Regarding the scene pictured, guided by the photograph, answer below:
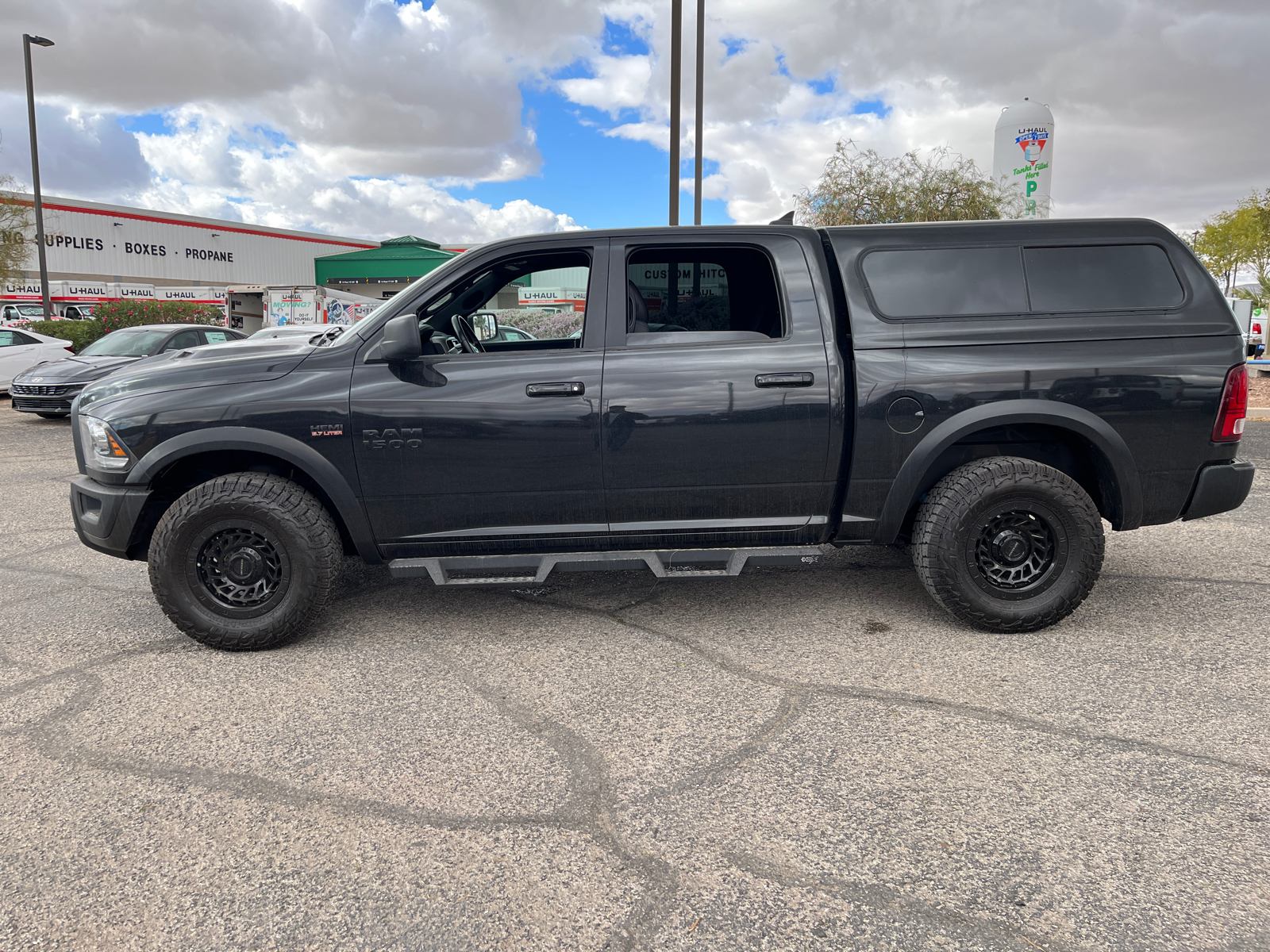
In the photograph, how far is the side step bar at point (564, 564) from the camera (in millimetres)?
3906

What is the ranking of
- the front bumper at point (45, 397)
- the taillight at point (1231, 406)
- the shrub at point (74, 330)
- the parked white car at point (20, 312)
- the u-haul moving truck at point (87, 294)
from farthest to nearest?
the u-haul moving truck at point (87, 294) → the parked white car at point (20, 312) → the shrub at point (74, 330) → the front bumper at point (45, 397) → the taillight at point (1231, 406)

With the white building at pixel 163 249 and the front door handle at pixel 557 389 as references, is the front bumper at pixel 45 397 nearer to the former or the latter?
the front door handle at pixel 557 389

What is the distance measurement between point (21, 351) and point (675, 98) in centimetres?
1281

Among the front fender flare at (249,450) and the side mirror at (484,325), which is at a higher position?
the side mirror at (484,325)

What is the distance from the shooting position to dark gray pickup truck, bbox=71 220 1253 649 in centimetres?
379

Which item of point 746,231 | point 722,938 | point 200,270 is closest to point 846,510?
point 746,231

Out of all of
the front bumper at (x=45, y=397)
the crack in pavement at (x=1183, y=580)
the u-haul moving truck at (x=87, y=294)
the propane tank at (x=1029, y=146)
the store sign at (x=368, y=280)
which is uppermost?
the propane tank at (x=1029, y=146)

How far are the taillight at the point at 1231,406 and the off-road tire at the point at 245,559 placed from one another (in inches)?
161

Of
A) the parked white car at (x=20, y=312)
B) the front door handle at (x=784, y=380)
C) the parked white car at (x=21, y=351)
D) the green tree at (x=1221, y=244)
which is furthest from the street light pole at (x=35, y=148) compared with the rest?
the green tree at (x=1221, y=244)

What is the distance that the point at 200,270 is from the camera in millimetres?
52094

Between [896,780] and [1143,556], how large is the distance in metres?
3.53

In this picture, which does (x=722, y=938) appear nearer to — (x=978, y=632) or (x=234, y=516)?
(x=978, y=632)

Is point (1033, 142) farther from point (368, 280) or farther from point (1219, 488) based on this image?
point (368, 280)

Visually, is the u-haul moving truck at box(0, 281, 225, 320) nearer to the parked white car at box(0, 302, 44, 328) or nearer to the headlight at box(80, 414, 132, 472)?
the parked white car at box(0, 302, 44, 328)
